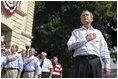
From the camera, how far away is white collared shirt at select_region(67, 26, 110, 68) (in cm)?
484

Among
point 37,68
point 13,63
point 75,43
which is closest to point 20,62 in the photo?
point 13,63

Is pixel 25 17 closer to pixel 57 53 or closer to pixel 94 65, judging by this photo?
pixel 57 53

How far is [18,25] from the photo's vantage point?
764 inches

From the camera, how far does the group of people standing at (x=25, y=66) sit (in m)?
Answer: 8.91

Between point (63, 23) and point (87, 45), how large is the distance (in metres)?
22.2

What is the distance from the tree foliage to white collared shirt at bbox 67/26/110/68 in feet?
65.7

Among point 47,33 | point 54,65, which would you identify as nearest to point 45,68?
point 54,65

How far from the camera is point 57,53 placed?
85.8 ft

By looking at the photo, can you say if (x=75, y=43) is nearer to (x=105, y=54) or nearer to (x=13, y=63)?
(x=105, y=54)

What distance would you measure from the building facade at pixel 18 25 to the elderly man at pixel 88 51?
12.4 metres

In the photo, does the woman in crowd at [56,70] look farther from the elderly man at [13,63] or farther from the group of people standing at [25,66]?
the elderly man at [13,63]

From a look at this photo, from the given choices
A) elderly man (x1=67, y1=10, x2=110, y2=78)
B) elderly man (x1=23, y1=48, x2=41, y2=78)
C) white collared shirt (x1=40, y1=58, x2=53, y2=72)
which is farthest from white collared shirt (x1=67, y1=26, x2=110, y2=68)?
white collared shirt (x1=40, y1=58, x2=53, y2=72)

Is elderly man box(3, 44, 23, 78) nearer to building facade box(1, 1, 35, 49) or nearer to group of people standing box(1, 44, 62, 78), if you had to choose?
group of people standing box(1, 44, 62, 78)

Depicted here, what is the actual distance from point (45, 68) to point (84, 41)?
585 centimetres
